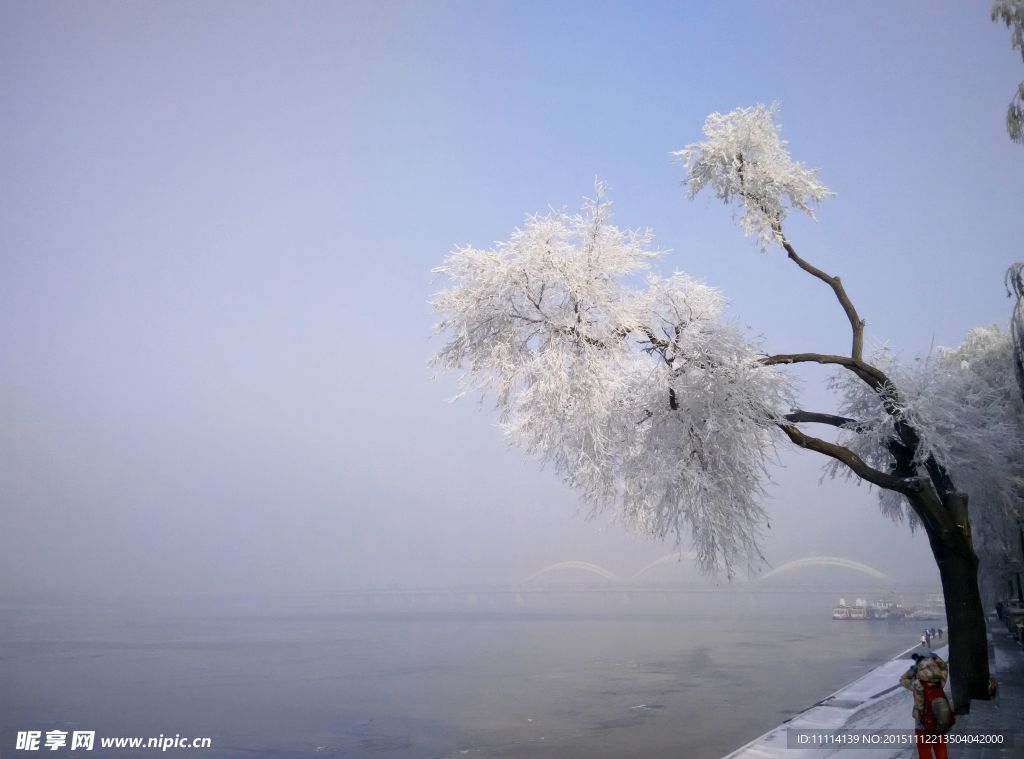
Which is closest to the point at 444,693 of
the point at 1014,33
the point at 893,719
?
the point at 893,719

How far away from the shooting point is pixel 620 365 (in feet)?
44.8

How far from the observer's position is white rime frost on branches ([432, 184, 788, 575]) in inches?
521

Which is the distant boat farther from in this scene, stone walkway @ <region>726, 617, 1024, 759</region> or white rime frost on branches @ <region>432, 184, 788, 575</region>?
white rime frost on branches @ <region>432, 184, 788, 575</region>

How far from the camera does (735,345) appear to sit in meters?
13.9

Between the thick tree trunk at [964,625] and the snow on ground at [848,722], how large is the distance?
6.10 ft

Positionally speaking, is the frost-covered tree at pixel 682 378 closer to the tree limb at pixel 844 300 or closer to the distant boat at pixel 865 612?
the tree limb at pixel 844 300

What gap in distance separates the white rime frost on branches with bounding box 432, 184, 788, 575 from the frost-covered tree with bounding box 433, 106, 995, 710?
0.03m

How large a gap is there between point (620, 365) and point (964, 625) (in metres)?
7.23

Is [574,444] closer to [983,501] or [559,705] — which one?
[983,501]

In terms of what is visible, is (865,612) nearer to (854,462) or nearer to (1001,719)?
(1001,719)

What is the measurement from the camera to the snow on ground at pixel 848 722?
13383 millimetres

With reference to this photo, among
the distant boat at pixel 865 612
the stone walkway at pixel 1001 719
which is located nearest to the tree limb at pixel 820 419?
the stone walkway at pixel 1001 719

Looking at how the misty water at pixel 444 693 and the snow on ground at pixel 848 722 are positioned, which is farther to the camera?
the misty water at pixel 444 693

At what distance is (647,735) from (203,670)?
32.6m
